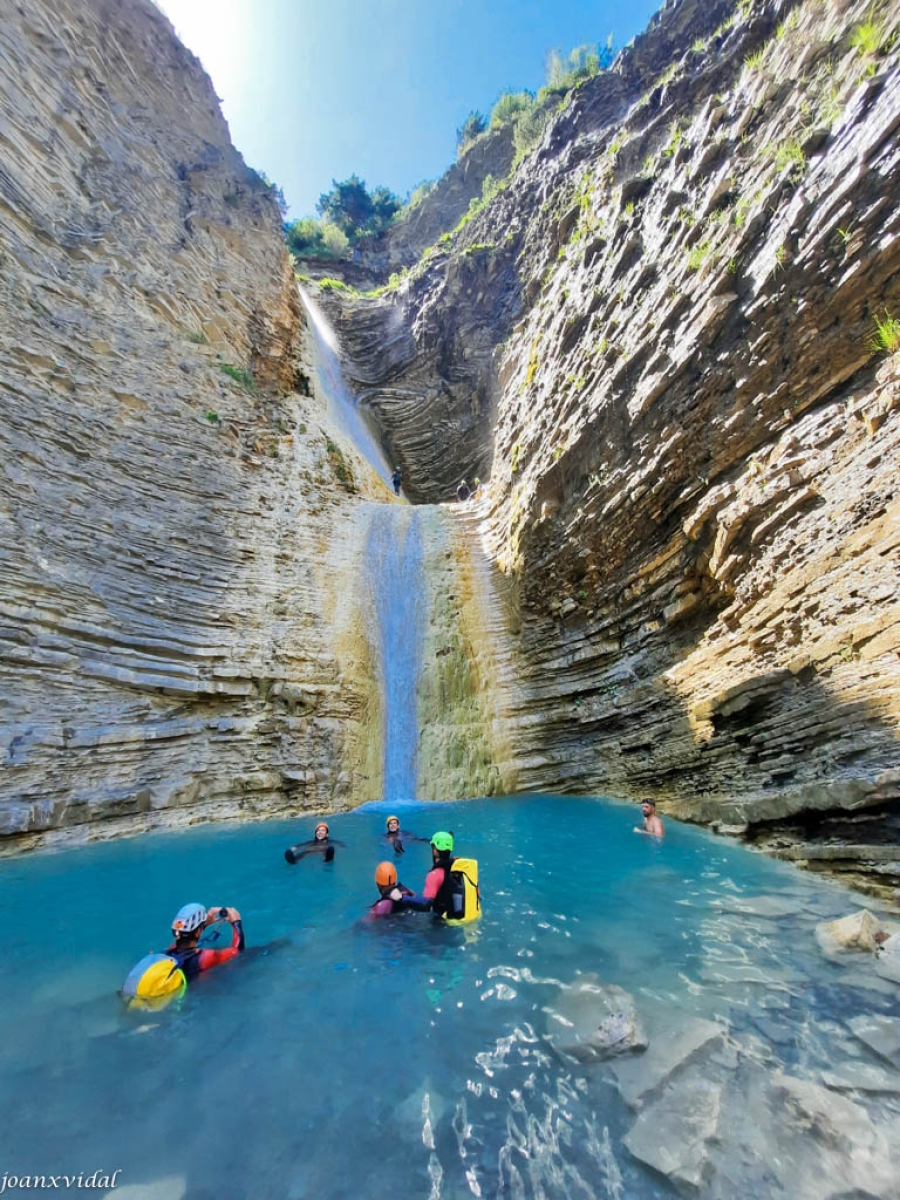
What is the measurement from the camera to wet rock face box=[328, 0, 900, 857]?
6.11 m

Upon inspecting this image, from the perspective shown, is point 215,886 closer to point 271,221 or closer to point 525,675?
point 525,675

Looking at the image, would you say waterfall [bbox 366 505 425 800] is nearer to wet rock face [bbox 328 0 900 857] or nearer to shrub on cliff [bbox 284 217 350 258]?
wet rock face [bbox 328 0 900 857]

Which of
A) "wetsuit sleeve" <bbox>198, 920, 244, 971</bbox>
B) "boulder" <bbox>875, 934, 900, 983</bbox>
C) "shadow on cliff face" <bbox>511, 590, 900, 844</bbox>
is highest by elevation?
"shadow on cliff face" <bbox>511, 590, 900, 844</bbox>

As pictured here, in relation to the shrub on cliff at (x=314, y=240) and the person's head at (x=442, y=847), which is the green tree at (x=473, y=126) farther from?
the person's head at (x=442, y=847)

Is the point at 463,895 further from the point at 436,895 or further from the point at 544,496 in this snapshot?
the point at 544,496

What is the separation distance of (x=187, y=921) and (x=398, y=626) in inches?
371

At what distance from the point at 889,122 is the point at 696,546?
559 cm

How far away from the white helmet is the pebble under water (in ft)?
1.31

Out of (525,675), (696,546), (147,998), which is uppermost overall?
A: (696,546)

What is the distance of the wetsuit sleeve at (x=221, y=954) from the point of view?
398cm

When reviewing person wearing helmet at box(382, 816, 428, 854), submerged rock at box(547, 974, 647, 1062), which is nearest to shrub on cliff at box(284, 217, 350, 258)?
person wearing helmet at box(382, 816, 428, 854)

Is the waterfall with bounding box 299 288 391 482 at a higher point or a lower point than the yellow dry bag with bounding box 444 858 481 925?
higher

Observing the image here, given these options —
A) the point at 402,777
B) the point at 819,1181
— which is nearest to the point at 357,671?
the point at 402,777

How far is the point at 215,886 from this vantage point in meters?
5.86
